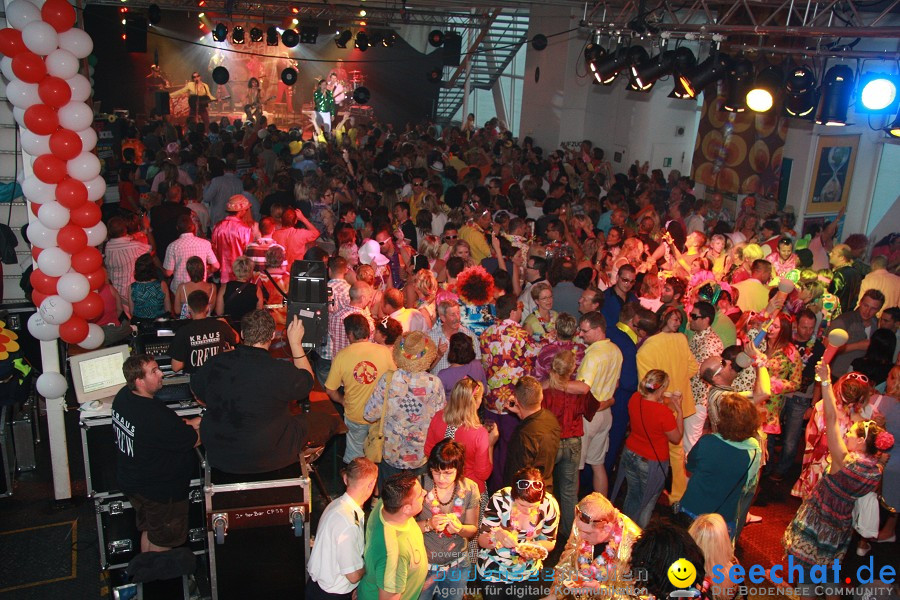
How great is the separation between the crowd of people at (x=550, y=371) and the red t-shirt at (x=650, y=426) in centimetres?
1

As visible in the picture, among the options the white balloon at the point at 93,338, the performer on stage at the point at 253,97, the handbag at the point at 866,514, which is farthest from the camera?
the performer on stage at the point at 253,97

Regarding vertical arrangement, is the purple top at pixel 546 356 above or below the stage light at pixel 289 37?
below

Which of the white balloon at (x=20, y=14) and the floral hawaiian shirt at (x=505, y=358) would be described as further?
the floral hawaiian shirt at (x=505, y=358)

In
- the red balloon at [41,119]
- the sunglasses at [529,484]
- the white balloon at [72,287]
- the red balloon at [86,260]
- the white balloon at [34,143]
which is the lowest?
the sunglasses at [529,484]

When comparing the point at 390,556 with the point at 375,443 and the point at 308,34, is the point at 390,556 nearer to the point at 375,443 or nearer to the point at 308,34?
the point at 375,443

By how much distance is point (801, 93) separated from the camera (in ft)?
21.7

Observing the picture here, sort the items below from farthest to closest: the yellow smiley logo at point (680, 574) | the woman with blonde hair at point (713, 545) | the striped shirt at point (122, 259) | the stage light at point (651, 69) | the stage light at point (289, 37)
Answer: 1. the stage light at point (289, 37)
2. the stage light at point (651, 69)
3. the striped shirt at point (122, 259)
4. the woman with blonde hair at point (713, 545)
5. the yellow smiley logo at point (680, 574)

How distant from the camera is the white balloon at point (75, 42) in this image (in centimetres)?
437

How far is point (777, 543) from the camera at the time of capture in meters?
4.75

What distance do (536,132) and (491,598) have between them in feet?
41.1

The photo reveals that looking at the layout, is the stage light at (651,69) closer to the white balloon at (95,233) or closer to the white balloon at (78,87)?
the white balloon at (78,87)

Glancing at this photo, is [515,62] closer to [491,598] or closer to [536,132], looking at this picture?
[536,132]

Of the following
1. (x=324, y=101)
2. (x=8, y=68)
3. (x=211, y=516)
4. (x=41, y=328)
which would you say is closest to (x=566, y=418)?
(x=211, y=516)

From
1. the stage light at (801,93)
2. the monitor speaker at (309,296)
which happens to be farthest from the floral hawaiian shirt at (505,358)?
the stage light at (801,93)
